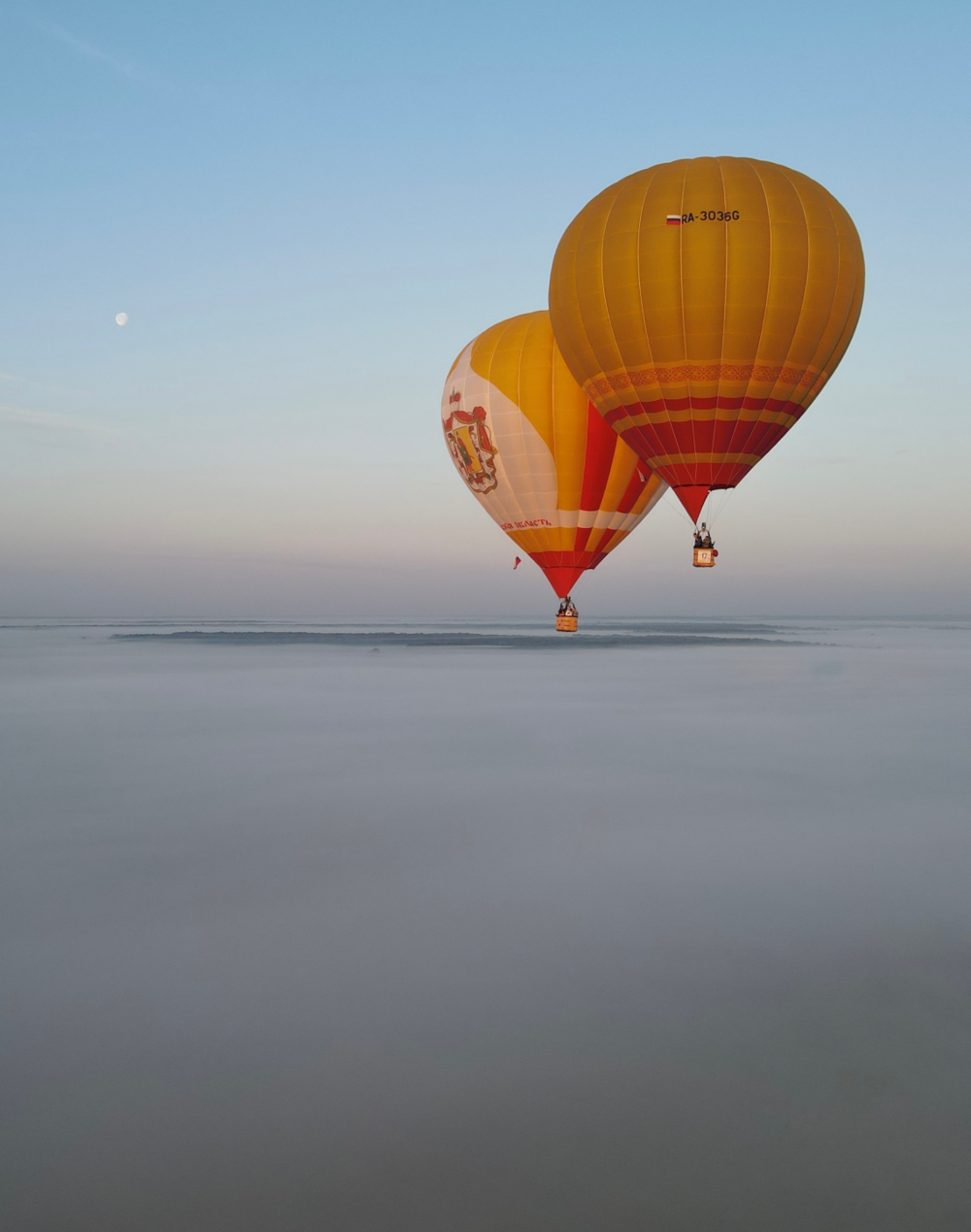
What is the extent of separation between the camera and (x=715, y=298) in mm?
19078

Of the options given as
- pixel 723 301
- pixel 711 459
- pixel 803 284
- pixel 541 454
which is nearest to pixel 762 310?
pixel 723 301

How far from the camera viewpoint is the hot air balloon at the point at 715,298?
19.0m

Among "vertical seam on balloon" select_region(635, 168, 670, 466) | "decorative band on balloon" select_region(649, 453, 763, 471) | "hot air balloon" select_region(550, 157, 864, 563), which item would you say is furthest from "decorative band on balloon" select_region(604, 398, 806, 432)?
"vertical seam on balloon" select_region(635, 168, 670, 466)

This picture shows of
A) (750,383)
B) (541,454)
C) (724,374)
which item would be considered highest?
(724,374)

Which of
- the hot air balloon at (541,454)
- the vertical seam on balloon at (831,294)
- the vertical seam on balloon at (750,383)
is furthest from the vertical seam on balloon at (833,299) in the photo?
the hot air balloon at (541,454)

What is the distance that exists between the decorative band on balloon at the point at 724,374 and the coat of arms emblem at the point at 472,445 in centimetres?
761

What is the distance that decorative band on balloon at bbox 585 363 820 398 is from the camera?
63.7 ft

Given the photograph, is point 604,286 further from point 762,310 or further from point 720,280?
point 762,310

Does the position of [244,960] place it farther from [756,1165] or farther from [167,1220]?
[756,1165]

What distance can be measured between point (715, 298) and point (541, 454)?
8255 mm

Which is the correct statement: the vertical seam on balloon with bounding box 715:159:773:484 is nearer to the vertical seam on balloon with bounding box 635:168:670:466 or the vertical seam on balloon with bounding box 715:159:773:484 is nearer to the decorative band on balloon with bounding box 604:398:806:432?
the decorative band on balloon with bounding box 604:398:806:432

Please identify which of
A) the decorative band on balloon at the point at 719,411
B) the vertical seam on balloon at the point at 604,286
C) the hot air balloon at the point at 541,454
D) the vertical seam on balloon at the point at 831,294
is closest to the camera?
the vertical seam on balloon at the point at 831,294

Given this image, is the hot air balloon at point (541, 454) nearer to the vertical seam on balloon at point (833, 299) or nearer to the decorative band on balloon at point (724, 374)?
the decorative band on balloon at point (724, 374)

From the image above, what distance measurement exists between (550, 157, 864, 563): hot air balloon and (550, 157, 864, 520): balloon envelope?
25 mm
